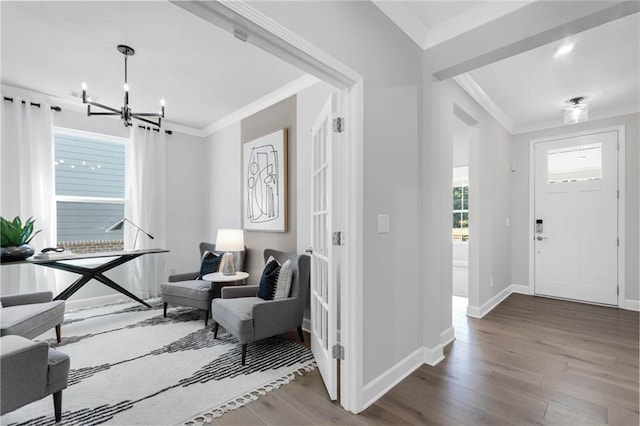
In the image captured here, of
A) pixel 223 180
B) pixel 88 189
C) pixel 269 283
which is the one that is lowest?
pixel 269 283

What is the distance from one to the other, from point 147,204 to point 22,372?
10.5ft

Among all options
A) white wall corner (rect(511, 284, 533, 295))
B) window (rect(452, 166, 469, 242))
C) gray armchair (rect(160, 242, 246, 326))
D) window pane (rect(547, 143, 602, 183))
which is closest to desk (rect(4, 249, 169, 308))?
gray armchair (rect(160, 242, 246, 326))

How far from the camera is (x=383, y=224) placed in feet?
6.70

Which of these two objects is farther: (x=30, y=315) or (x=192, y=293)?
(x=192, y=293)

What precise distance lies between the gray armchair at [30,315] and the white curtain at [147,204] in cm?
152

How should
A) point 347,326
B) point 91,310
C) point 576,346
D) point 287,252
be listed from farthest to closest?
point 91,310 → point 287,252 → point 576,346 → point 347,326

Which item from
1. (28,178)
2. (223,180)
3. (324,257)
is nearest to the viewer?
(324,257)

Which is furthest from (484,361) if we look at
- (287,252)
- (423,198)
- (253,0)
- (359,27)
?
(253,0)

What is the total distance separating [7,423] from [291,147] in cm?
301

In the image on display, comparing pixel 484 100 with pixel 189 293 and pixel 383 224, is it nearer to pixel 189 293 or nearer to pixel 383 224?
pixel 383 224

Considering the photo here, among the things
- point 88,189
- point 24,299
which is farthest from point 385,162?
point 88,189

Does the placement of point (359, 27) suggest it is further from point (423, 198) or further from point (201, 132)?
point (201, 132)

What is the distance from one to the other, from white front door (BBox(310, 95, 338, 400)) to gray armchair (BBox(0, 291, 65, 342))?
7.13 feet

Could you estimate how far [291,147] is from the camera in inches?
138
